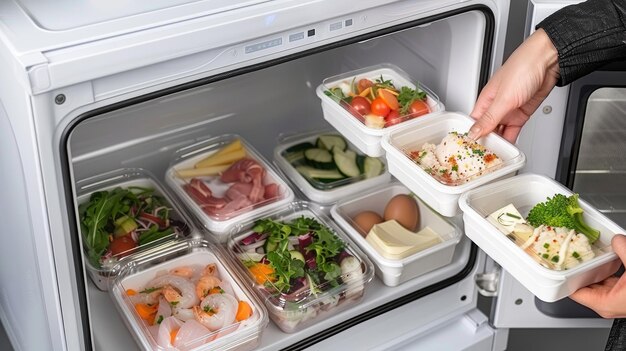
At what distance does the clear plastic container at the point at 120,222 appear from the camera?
1.61 meters

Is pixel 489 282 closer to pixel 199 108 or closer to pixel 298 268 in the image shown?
pixel 298 268

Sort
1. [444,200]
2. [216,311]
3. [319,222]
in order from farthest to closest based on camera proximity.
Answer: [319,222] → [216,311] → [444,200]

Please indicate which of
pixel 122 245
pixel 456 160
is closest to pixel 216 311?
pixel 122 245

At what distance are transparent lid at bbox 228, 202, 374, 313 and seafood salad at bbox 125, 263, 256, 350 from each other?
2.4 inches

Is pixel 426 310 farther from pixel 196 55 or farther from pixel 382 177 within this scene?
pixel 196 55

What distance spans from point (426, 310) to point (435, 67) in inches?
20.2

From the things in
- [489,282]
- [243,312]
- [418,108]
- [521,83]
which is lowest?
[489,282]

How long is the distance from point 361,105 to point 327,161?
12.6 inches

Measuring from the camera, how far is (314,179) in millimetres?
1853

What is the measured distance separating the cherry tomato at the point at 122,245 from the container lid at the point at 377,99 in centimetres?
48

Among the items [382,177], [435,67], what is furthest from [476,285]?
[435,67]

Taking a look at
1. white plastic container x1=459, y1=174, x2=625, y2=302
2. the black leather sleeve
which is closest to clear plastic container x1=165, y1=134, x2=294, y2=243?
white plastic container x1=459, y1=174, x2=625, y2=302

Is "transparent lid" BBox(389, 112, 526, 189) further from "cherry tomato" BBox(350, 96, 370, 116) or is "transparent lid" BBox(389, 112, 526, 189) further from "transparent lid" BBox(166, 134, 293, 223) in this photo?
"transparent lid" BBox(166, 134, 293, 223)

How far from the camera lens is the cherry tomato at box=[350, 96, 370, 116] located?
5.23ft
